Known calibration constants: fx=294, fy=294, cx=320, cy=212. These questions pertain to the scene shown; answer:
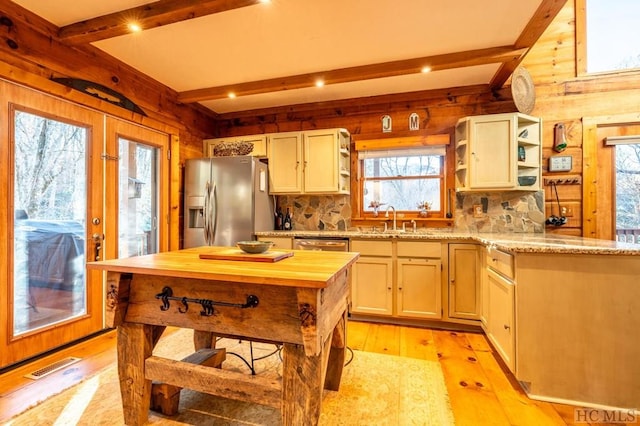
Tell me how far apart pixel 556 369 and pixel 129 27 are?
3809 millimetres

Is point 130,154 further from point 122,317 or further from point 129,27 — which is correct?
point 122,317

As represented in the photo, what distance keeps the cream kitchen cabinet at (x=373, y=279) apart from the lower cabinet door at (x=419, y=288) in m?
0.11

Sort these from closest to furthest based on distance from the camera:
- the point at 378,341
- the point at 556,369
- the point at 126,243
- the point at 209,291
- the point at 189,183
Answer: the point at 209,291 < the point at 556,369 < the point at 378,341 < the point at 126,243 < the point at 189,183

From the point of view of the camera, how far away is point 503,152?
120 inches

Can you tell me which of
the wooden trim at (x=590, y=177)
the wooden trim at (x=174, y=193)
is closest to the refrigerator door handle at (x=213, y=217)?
the wooden trim at (x=174, y=193)

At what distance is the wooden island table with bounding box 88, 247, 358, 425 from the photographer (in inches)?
49.4

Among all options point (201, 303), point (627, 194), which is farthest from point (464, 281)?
point (201, 303)

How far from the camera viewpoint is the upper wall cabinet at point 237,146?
390cm

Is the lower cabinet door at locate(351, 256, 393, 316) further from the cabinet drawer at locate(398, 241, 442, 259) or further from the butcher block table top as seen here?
the butcher block table top

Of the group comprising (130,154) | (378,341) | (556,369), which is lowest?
(378,341)

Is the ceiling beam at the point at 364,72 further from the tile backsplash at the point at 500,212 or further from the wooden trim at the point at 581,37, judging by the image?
the tile backsplash at the point at 500,212

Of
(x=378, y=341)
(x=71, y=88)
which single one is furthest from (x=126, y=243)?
(x=378, y=341)

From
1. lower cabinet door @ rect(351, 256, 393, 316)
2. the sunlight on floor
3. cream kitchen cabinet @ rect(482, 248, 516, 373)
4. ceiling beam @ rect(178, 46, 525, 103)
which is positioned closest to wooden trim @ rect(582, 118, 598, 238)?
ceiling beam @ rect(178, 46, 525, 103)

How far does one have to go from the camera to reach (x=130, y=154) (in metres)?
3.09
